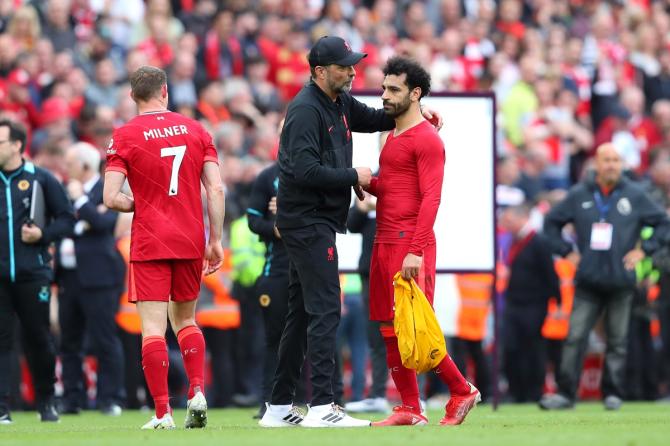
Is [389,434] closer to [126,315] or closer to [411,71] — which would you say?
[411,71]

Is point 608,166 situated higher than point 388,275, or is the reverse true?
point 608,166

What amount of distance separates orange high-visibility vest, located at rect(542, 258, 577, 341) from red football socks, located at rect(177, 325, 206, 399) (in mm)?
8706

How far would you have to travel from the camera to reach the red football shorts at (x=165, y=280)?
449 inches

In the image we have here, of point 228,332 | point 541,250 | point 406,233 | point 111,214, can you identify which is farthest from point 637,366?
point 406,233

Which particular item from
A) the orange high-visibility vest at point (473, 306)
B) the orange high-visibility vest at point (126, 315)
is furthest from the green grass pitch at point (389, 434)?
the orange high-visibility vest at point (473, 306)

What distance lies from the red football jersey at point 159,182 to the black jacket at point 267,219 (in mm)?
2821

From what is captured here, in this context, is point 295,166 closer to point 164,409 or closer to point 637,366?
point 164,409

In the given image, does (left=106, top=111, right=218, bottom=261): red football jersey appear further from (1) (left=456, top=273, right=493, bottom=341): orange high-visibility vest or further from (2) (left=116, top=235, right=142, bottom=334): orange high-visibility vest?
(1) (left=456, top=273, right=493, bottom=341): orange high-visibility vest

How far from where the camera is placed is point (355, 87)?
71.6ft

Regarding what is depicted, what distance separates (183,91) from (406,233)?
1125 cm

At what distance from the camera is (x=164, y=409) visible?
11.5 metres

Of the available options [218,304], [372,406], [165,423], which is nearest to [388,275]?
[165,423]

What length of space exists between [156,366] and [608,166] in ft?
23.5

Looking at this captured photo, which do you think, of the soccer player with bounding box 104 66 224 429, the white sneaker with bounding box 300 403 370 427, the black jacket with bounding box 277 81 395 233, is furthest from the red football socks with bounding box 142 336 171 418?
the black jacket with bounding box 277 81 395 233
